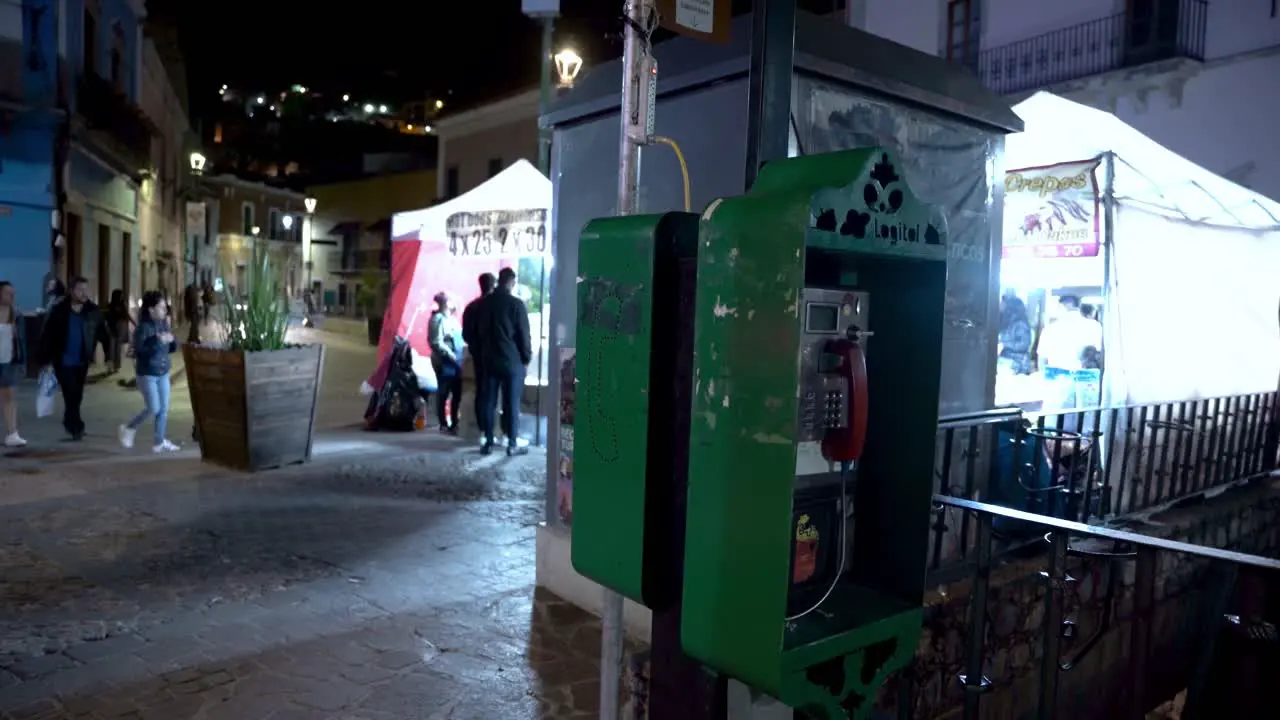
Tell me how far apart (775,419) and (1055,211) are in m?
5.17

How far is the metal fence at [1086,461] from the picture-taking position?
493cm

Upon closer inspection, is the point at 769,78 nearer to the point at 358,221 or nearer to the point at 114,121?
the point at 114,121

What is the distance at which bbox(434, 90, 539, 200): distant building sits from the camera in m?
A: 27.5

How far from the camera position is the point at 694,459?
2.50m

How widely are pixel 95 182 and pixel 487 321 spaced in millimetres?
13220

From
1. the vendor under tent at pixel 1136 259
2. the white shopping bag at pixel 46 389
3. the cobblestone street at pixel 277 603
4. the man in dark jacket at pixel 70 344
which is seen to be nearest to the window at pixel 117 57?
the man in dark jacket at pixel 70 344

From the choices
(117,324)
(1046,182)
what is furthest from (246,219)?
(1046,182)

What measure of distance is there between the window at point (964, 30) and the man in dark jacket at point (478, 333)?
1310 cm

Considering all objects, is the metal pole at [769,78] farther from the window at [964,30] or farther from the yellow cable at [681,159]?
the window at [964,30]

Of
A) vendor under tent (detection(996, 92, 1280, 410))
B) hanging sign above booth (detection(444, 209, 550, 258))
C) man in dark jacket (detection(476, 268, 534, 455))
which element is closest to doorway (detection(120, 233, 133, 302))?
hanging sign above booth (detection(444, 209, 550, 258))

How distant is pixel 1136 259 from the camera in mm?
6543

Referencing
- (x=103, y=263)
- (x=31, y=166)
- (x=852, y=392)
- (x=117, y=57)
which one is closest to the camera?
(x=852, y=392)

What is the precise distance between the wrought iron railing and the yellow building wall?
1470 inches

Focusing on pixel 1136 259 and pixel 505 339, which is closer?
pixel 1136 259
